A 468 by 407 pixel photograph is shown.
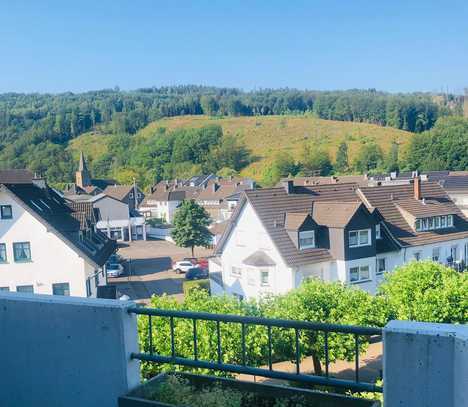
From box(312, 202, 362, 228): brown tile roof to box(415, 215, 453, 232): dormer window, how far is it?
5912mm

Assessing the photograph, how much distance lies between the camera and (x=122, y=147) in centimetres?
14725

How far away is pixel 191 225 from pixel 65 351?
43.5m

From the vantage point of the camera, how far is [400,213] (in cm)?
3077

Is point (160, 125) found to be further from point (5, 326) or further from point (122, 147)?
point (5, 326)

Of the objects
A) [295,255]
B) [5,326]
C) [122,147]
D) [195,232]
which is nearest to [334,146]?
[122,147]

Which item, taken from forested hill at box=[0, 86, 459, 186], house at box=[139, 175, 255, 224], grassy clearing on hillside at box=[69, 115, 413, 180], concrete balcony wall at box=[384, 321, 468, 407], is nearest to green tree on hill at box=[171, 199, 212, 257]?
house at box=[139, 175, 255, 224]

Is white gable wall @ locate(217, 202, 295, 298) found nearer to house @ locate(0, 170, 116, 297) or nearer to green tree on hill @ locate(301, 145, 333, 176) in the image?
house @ locate(0, 170, 116, 297)

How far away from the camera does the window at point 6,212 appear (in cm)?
2314

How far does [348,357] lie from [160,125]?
16282cm

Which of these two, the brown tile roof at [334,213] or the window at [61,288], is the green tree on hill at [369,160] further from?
the window at [61,288]

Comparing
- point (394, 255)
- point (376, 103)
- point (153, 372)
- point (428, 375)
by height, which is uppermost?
point (376, 103)

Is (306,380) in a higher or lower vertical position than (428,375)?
lower

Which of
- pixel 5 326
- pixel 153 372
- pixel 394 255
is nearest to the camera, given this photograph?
pixel 5 326

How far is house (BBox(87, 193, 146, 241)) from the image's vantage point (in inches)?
2330
